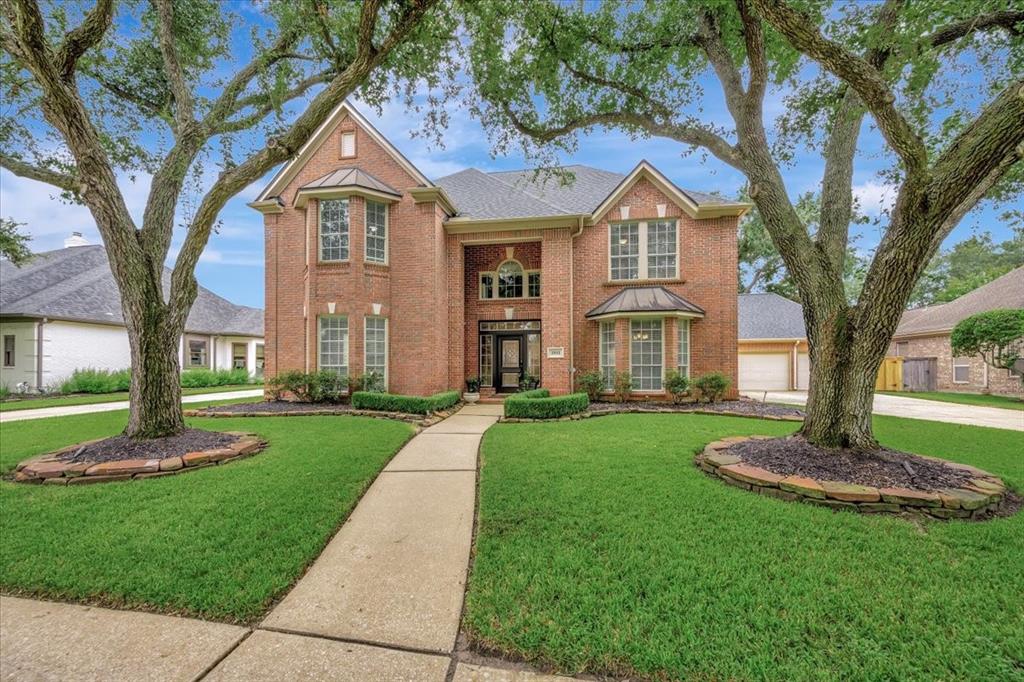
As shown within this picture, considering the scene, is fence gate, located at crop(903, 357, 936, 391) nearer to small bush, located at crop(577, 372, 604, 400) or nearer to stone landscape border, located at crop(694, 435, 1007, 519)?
small bush, located at crop(577, 372, 604, 400)

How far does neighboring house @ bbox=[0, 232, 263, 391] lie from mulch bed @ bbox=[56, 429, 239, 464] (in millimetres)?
15963

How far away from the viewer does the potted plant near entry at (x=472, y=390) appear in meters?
13.1

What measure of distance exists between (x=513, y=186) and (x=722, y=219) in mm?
7079

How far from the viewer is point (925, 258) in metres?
4.53

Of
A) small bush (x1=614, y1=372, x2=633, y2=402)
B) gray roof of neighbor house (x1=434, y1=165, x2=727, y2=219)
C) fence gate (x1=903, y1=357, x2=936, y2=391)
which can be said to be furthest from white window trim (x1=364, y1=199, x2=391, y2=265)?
fence gate (x1=903, y1=357, x2=936, y2=391)

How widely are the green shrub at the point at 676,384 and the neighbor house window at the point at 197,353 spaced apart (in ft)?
76.9

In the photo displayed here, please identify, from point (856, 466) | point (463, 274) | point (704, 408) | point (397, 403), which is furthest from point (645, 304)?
point (856, 466)

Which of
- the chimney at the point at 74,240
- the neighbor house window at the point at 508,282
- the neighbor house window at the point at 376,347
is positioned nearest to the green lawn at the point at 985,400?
the neighbor house window at the point at 508,282

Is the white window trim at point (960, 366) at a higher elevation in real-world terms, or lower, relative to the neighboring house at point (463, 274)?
lower

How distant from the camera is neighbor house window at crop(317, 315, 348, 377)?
1169 cm

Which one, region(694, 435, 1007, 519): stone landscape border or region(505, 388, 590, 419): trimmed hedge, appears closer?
region(694, 435, 1007, 519): stone landscape border

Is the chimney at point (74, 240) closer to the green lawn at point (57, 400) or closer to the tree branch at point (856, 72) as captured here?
the green lawn at point (57, 400)

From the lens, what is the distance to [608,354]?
42.0ft

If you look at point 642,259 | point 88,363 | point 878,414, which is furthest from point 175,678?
point 88,363
